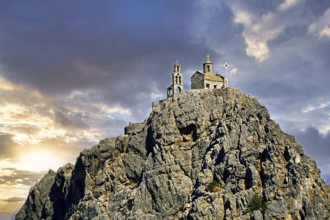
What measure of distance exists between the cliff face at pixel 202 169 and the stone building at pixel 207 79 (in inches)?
342

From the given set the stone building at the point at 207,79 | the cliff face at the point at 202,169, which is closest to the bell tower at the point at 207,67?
the stone building at the point at 207,79

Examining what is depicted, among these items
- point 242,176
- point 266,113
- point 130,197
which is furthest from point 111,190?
point 266,113

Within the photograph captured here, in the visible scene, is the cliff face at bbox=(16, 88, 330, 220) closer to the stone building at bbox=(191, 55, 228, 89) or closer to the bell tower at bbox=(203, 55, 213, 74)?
the stone building at bbox=(191, 55, 228, 89)

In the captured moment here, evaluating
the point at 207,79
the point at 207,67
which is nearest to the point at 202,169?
the point at 207,79

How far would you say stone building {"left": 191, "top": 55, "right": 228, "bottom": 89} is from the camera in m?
187

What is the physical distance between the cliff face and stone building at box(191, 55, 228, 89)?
867 centimetres

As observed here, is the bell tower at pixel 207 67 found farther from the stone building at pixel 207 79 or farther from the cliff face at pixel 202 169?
the cliff face at pixel 202 169

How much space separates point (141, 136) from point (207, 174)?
106 ft

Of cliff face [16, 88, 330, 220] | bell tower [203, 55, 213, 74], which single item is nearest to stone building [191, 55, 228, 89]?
bell tower [203, 55, 213, 74]

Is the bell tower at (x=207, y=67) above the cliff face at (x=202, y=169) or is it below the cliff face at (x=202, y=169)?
above

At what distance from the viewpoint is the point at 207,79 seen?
18662cm

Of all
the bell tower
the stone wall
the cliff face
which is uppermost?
the bell tower

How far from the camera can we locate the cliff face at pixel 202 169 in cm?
14875

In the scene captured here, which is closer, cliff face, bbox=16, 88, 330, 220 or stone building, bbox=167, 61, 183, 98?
cliff face, bbox=16, 88, 330, 220
